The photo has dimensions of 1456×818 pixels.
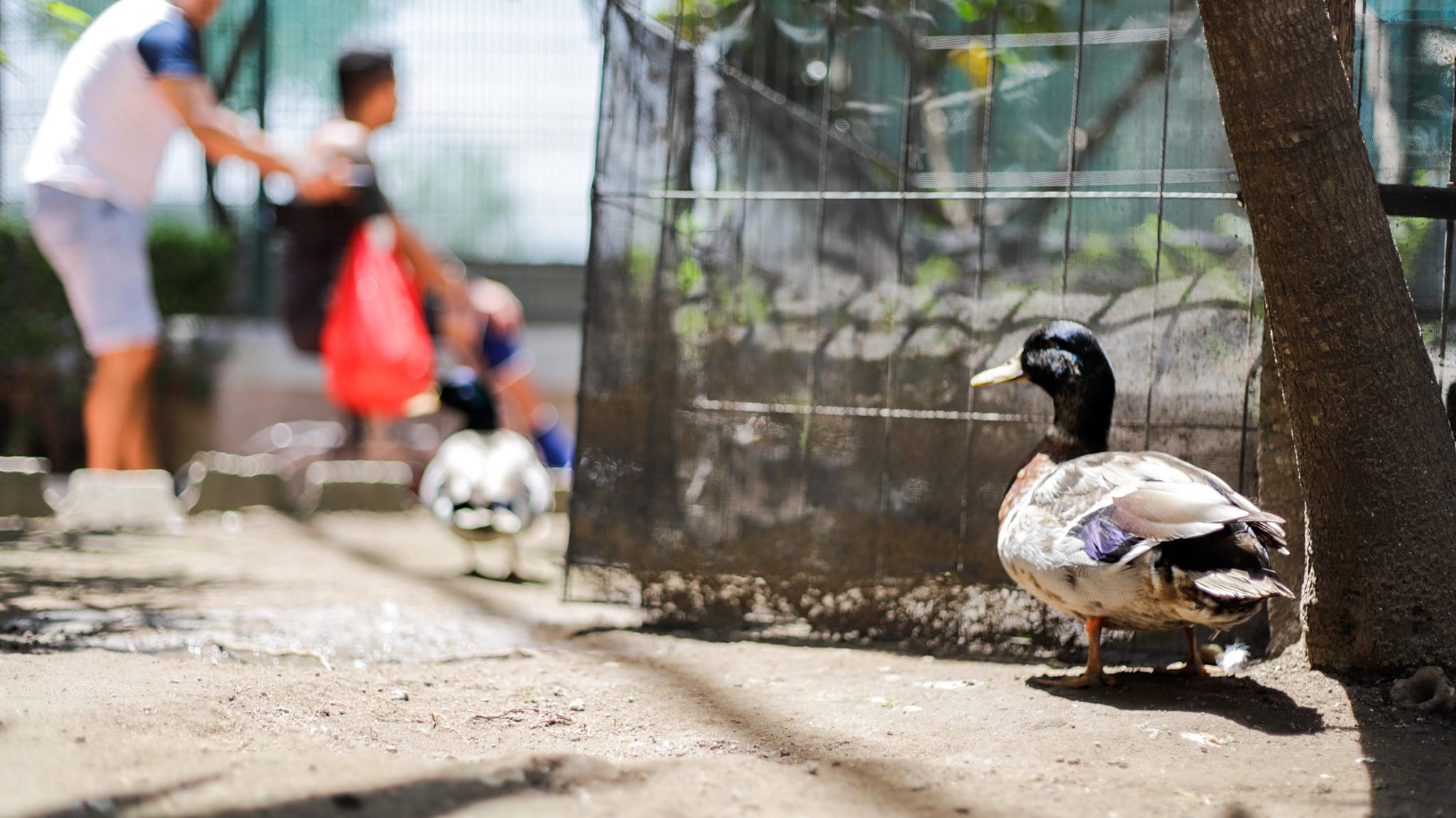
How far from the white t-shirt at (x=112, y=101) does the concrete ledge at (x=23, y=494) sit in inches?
61.4

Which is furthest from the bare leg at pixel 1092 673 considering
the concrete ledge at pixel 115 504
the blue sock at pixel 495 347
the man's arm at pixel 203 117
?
the blue sock at pixel 495 347

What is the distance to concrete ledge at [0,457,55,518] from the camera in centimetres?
A: 645

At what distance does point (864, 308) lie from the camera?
4293 mm

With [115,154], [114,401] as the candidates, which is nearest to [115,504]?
[114,401]

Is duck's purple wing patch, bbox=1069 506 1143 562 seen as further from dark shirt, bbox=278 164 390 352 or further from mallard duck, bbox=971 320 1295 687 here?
dark shirt, bbox=278 164 390 352

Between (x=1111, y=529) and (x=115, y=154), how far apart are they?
473cm

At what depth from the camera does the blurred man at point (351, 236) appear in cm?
774

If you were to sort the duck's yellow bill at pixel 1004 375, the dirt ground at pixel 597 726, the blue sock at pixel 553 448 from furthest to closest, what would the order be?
the blue sock at pixel 553 448
the duck's yellow bill at pixel 1004 375
the dirt ground at pixel 597 726

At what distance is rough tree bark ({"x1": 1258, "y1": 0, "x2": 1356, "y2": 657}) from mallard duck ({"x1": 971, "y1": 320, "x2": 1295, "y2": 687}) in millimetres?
305

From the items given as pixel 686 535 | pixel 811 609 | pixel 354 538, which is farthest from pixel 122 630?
pixel 354 538

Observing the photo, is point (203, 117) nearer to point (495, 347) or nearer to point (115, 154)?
point (115, 154)

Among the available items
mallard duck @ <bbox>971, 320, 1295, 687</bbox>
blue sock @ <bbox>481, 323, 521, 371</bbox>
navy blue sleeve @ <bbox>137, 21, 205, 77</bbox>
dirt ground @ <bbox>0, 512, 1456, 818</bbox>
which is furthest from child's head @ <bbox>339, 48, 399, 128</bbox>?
mallard duck @ <bbox>971, 320, 1295, 687</bbox>

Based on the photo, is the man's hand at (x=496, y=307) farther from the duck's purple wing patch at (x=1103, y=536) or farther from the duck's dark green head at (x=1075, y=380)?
the duck's purple wing patch at (x=1103, y=536)

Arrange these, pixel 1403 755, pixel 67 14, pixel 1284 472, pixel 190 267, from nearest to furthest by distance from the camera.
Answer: pixel 1403 755, pixel 1284 472, pixel 67 14, pixel 190 267
